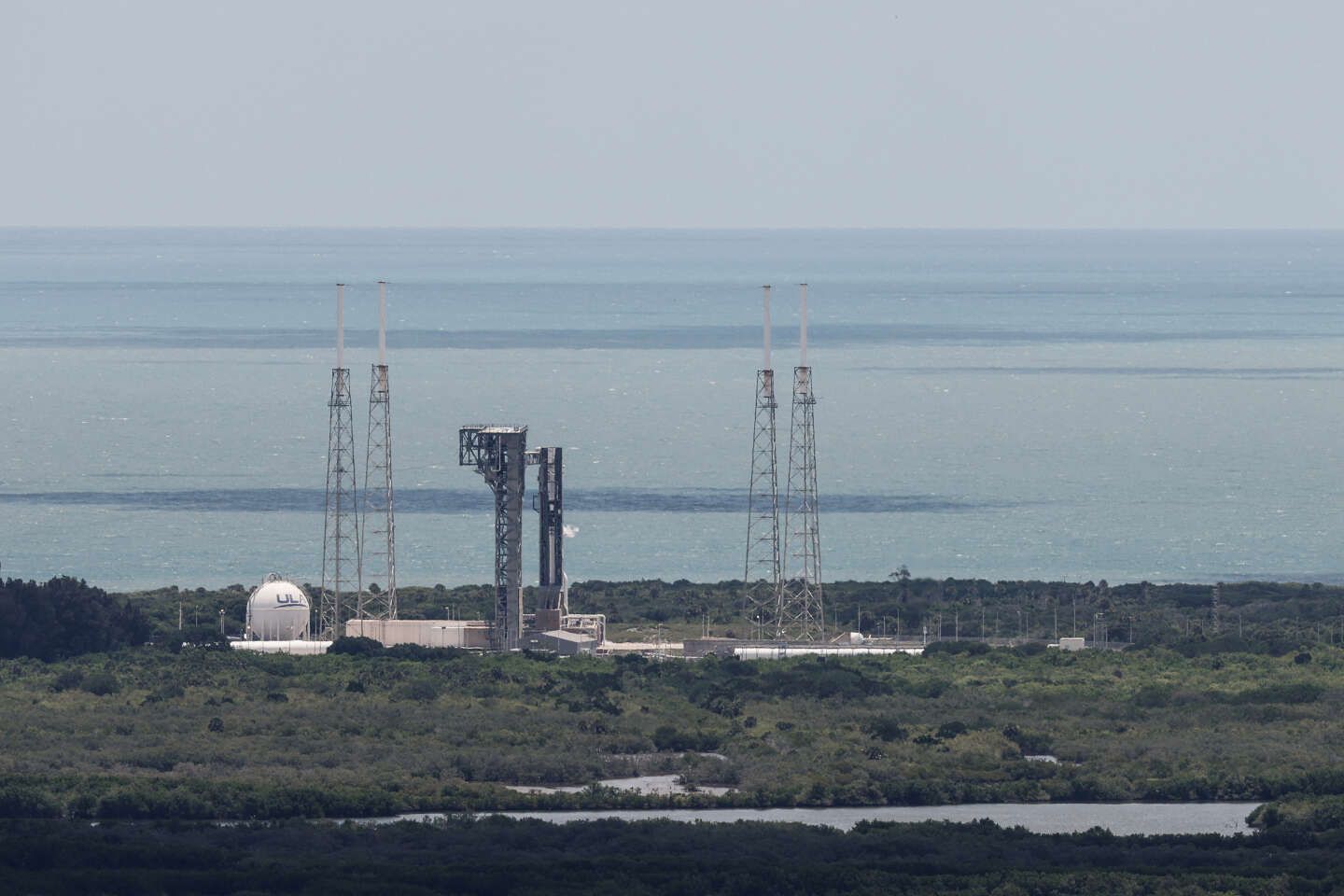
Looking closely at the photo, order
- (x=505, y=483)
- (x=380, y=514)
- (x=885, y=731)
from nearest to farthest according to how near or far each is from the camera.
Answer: (x=885, y=731) < (x=505, y=483) < (x=380, y=514)

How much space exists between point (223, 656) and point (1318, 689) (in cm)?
3095

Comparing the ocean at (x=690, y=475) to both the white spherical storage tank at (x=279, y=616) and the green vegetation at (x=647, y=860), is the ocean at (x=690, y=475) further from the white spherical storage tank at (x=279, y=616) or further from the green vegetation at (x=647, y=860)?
the green vegetation at (x=647, y=860)

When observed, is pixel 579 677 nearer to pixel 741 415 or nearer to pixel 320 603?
pixel 320 603

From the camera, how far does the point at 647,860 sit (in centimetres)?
4494

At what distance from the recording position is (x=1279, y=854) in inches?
1845

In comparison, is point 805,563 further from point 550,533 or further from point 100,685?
point 100,685

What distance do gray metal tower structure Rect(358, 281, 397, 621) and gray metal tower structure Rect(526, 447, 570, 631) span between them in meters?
4.47

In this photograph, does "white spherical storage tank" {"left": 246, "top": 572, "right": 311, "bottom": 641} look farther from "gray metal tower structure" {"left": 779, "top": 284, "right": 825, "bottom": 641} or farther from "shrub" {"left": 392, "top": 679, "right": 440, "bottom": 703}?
"gray metal tower structure" {"left": 779, "top": 284, "right": 825, "bottom": 641}

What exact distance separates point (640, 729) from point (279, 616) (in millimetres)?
17515

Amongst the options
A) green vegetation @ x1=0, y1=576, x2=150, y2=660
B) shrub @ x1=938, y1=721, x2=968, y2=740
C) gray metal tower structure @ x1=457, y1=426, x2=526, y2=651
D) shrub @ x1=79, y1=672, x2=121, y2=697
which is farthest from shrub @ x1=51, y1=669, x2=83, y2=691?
shrub @ x1=938, y1=721, x2=968, y2=740

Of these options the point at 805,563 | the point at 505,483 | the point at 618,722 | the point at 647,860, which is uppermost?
the point at 505,483

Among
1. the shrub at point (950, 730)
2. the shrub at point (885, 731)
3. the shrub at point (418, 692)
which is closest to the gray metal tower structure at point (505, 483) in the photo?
the shrub at point (418, 692)

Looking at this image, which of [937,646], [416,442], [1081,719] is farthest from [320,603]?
[416,442]

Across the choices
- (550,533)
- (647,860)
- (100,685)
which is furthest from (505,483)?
(647,860)
